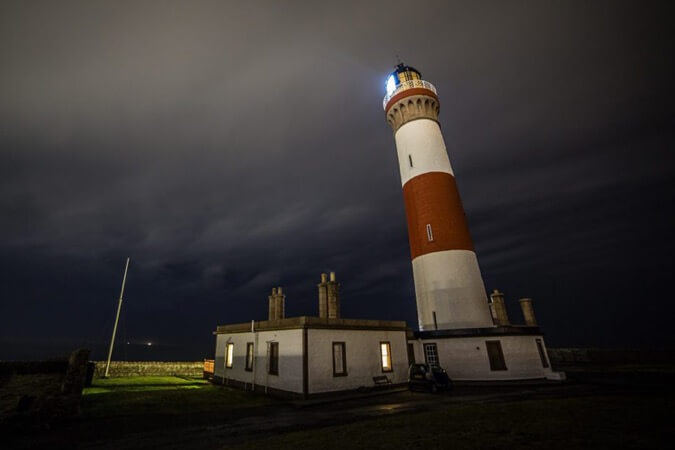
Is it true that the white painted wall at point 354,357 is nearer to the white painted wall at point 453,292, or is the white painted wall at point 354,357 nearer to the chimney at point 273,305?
the white painted wall at point 453,292

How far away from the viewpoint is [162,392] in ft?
56.7

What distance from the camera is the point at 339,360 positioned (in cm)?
1762

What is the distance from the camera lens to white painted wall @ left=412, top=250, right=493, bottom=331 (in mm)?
22047

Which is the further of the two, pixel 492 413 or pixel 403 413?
pixel 403 413

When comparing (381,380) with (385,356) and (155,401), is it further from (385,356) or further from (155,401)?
(155,401)

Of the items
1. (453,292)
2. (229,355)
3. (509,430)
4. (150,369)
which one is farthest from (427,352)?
(150,369)

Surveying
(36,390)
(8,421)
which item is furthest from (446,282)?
(36,390)

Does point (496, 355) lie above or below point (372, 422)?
above

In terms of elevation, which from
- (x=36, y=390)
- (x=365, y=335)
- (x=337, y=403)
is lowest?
(x=337, y=403)

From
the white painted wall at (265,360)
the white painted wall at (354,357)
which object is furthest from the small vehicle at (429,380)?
the white painted wall at (265,360)

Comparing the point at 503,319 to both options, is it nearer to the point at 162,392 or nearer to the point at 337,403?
the point at 337,403

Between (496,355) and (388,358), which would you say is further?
(496,355)

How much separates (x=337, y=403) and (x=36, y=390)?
14.8 m

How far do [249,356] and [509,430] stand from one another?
16.5 meters
